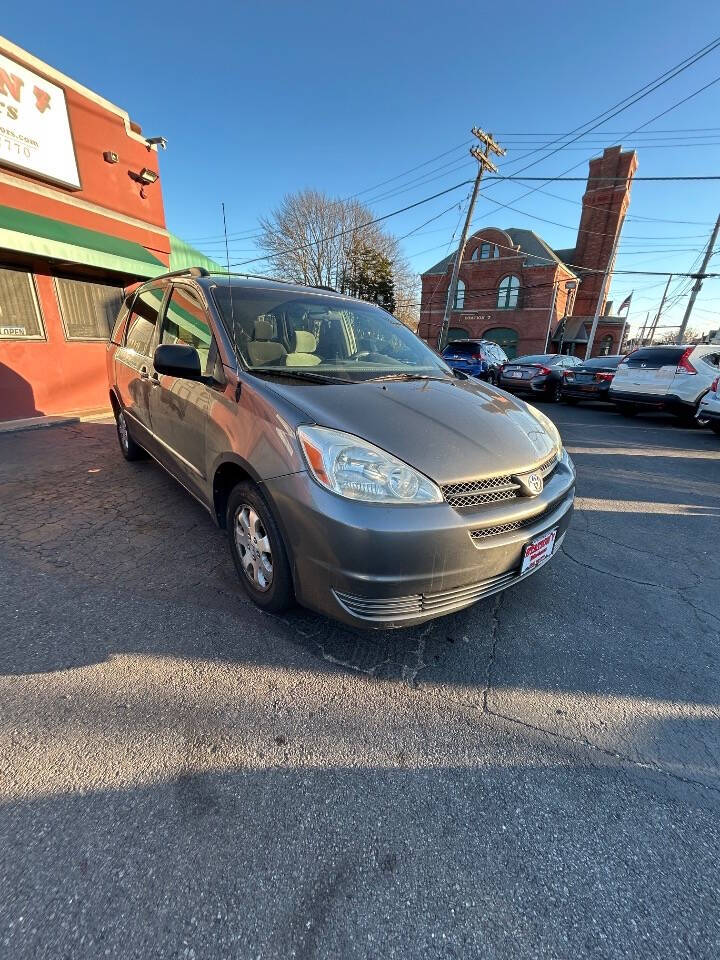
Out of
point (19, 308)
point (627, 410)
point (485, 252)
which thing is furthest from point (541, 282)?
point (19, 308)

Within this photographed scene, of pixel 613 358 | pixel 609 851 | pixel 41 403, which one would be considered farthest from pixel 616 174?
pixel 609 851

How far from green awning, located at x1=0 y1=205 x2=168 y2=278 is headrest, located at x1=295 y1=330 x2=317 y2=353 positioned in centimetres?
594

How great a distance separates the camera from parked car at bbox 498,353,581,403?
11.8 metres

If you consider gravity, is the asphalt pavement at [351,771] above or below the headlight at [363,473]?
below

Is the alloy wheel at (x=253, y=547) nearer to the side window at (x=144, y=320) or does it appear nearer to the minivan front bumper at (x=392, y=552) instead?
the minivan front bumper at (x=392, y=552)

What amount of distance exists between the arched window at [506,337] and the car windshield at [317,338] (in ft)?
110

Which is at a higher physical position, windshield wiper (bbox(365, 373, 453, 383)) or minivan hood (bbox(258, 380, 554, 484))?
windshield wiper (bbox(365, 373, 453, 383))

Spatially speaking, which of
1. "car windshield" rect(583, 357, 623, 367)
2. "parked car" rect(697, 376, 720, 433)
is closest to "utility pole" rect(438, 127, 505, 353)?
"car windshield" rect(583, 357, 623, 367)

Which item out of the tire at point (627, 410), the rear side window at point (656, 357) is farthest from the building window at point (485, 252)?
the rear side window at point (656, 357)

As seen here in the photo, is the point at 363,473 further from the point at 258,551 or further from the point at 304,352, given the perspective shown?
the point at 304,352

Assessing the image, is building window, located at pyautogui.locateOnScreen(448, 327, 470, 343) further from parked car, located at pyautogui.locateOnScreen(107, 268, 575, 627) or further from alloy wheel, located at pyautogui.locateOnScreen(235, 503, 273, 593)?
alloy wheel, located at pyautogui.locateOnScreen(235, 503, 273, 593)

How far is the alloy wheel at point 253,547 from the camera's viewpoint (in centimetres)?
226

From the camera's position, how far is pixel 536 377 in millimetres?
11812

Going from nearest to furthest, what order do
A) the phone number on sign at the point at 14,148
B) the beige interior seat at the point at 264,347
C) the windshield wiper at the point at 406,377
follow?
the beige interior seat at the point at 264,347
the windshield wiper at the point at 406,377
the phone number on sign at the point at 14,148
